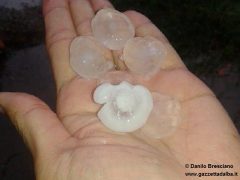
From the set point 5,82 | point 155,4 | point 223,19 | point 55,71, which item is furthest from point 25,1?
point 55,71

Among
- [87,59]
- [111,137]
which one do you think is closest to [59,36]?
[87,59]

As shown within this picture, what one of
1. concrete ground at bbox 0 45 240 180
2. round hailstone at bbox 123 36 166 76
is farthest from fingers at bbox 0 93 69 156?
concrete ground at bbox 0 45 240 180

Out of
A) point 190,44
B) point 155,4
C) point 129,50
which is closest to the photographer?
point 129,50

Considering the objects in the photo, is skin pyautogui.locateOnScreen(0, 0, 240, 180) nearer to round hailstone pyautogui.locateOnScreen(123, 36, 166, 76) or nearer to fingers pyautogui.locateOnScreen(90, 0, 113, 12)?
round hailstone pyautogui.locateOnScreen(123, 36, 166, 76)

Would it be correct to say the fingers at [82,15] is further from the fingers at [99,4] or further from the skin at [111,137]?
the skin at [111,137]

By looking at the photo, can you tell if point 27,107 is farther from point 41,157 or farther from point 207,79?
point 207,79

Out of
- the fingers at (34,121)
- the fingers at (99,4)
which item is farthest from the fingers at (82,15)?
the fingers at (34,121)
